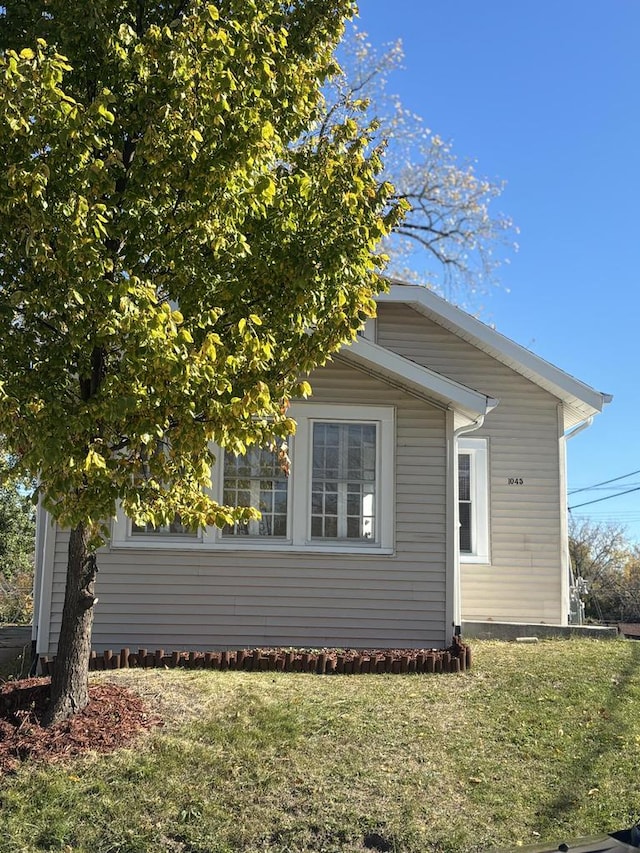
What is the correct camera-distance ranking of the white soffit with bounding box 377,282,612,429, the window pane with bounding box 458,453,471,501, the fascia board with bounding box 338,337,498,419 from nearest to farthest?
the fascia board with bounding box 338,337,498,419 < the white soffit with bounding box 377,282,612,429 < the window pane with bounding box 458,453,471,501

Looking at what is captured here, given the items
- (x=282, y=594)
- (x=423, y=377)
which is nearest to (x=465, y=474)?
(x=423, y=377)

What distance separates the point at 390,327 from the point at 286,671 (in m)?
5.28

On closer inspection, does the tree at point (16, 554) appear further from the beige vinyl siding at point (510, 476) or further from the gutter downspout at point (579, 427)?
Answer: the gutter downspout at point (579, 427)

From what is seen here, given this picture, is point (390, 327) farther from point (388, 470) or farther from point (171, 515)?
point (171, 515)

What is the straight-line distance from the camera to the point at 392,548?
9164 millimetres

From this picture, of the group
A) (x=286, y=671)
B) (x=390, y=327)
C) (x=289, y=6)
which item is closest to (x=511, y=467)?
(x=390, y=327)

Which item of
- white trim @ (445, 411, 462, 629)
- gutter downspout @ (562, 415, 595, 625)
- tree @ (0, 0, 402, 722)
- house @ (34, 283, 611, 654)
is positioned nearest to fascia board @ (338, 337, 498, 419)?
house @ (34, 283, 611, 654)

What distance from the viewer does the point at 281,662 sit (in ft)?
26.5

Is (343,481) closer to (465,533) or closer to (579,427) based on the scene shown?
(465,533)

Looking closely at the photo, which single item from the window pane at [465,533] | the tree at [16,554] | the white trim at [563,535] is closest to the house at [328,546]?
the window pane at [465,533]

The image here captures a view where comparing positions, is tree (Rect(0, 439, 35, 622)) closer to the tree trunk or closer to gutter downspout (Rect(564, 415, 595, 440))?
gutter downspout (Rect(564, 415, 595, 440))

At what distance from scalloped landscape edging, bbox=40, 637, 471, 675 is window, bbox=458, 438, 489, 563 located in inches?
138

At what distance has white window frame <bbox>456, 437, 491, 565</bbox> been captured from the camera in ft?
38.1

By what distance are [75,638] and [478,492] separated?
23.1 ft
